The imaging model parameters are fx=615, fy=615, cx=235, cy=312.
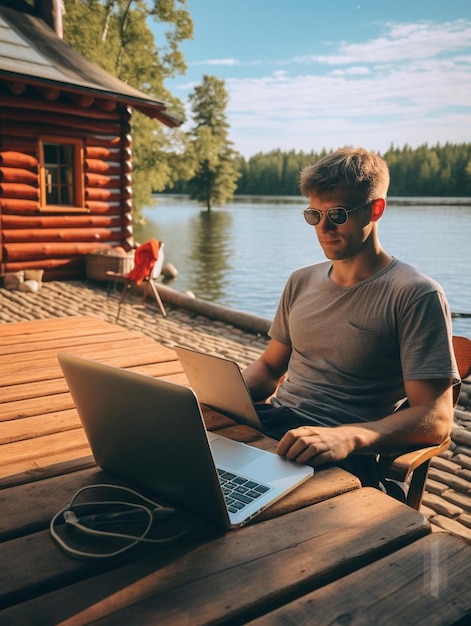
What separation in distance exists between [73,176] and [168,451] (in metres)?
11.9

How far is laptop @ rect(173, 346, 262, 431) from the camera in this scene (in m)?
1.96

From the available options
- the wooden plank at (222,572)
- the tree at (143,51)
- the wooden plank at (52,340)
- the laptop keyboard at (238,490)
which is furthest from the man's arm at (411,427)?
the tree at (143,51)

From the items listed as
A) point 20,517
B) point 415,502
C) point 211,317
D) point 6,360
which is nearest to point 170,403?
point 20,517

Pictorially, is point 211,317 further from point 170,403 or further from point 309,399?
point 170,403

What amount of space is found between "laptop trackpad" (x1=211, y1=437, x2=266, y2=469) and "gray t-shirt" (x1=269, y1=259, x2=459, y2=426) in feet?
1.77

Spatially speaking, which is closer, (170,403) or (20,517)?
(170,403)

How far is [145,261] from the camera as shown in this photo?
9242 mm

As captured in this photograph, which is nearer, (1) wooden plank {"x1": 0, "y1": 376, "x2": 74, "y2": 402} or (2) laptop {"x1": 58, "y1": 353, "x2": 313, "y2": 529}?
(2) laptop {"x1": 58, "y1": 353, "x2": 313, "y2": 529}

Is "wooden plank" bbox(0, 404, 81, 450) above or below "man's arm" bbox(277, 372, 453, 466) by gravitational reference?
below

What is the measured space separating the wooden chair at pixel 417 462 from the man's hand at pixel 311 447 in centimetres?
23

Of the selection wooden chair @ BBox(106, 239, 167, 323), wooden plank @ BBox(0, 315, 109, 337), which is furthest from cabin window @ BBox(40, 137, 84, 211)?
wooden plank @ BBox(0, 315, 109, 337)

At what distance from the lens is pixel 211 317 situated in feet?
29.3

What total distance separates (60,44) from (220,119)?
52.5 metres

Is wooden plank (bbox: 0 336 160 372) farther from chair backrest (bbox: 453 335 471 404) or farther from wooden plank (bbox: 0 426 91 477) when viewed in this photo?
chair backrest (bbox: 453 335 471 404)
